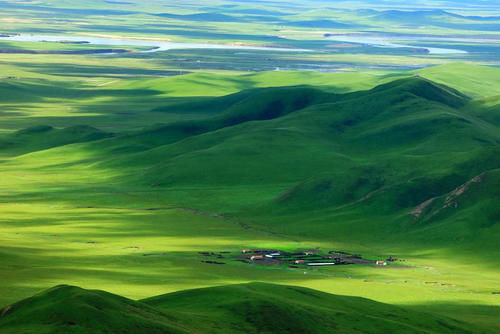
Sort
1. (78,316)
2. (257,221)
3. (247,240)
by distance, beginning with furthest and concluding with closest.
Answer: (257,221), (247,240), (78,316)

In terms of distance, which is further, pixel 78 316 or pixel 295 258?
pixel 295 258

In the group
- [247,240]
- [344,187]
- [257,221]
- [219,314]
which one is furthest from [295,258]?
[344,187]

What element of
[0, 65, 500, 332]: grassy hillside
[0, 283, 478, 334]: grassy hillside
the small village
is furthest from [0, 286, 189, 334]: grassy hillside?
the small village

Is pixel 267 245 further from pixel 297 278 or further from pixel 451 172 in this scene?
pixel 451 172

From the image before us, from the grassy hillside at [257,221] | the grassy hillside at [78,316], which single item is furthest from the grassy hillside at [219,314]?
the grassy hillside at [257,221]

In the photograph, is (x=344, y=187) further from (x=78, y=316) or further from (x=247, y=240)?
(x=78, y=316)

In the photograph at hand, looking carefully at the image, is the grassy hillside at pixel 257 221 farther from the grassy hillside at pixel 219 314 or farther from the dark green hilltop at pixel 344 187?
the grassy hillside at pixel 219 314

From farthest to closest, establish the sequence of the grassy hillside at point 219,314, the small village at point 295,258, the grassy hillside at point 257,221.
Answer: the small village at point 295,258 < the grassy hillside at point 257,221 < the grassy hillside at point 219,314
